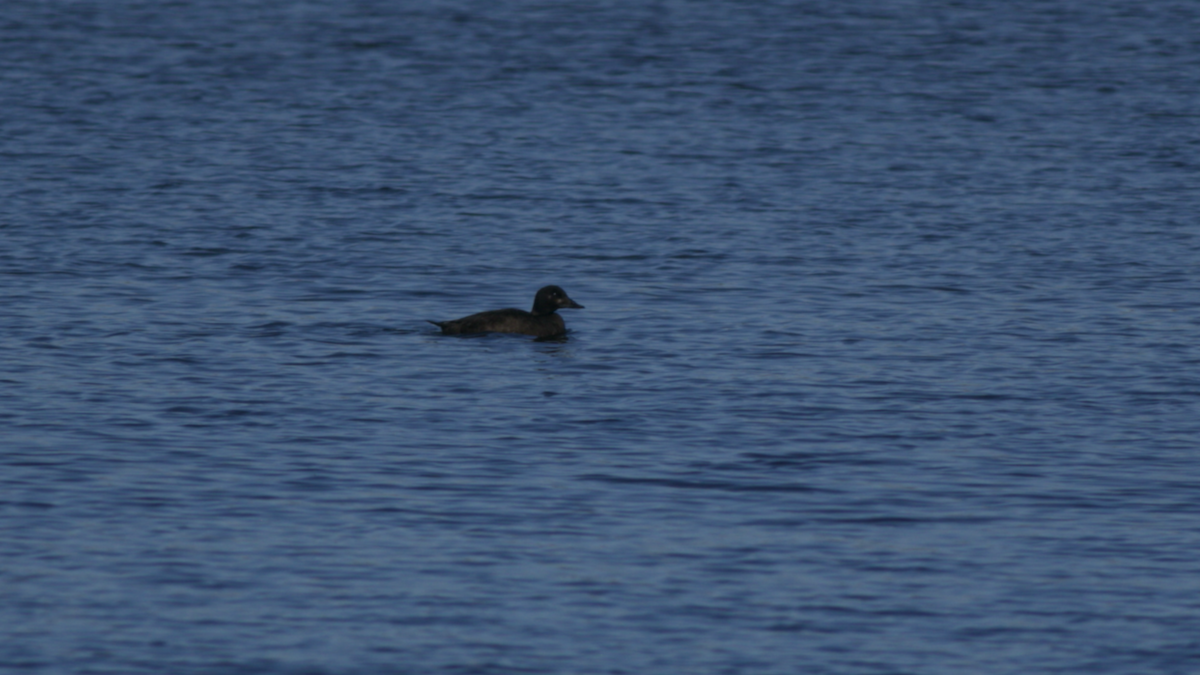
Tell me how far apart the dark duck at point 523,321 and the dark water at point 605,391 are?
0.24m

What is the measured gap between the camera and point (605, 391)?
17344 mm

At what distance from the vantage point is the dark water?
444 inches

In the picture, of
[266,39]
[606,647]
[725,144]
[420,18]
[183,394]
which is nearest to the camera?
[606,647]

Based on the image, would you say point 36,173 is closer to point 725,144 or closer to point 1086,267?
point 725,144

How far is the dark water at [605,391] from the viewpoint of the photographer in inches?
444

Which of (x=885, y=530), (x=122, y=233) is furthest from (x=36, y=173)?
(x=885, y=530)

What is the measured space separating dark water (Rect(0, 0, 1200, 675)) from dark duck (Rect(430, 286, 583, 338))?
Result: 0.24m

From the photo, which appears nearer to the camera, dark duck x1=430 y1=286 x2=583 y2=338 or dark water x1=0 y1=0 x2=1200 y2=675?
dark water x1=0 y1=0 x2=1200 y2=675

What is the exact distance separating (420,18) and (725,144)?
26432mm

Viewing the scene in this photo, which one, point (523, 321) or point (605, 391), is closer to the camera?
point (605, 391)

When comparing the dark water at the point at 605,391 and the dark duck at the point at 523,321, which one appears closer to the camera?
the dark water at the point at 605,391

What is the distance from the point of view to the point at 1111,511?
1341cm

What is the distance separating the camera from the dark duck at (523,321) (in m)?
19.9

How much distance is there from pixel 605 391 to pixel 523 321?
2.94 meters
